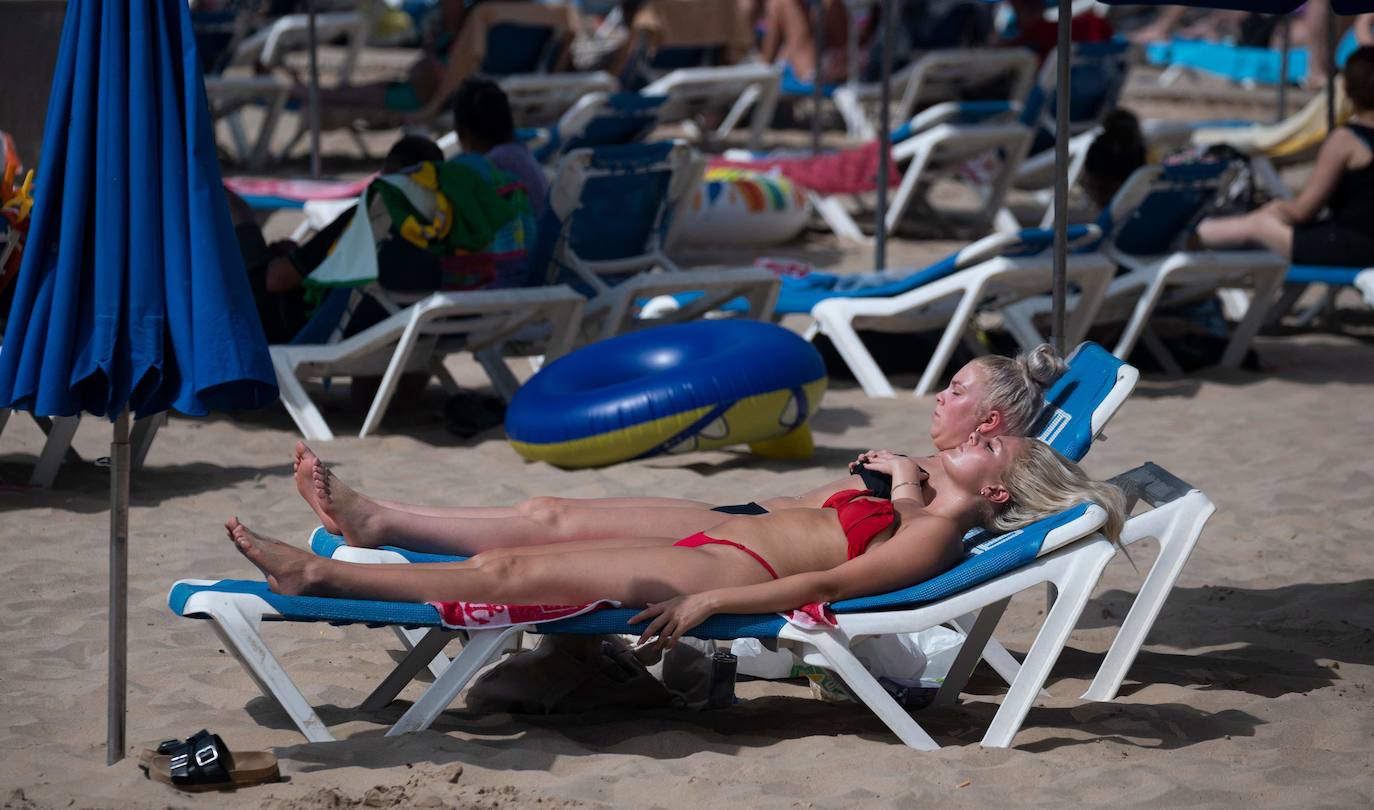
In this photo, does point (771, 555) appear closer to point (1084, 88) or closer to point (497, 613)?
point (497, 613)

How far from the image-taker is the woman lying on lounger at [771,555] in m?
3.07

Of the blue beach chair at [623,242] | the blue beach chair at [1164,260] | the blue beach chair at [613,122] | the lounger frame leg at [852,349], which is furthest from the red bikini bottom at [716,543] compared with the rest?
the blue beach chair at [613,122]

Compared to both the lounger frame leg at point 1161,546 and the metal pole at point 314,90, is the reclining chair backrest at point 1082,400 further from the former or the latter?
the metal pole at point 314,90

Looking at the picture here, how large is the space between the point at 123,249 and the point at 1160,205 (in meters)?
5.09

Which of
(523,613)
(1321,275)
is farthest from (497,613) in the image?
(1321,275)

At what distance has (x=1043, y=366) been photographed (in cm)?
374

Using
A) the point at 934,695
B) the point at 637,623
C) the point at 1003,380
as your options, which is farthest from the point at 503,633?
the point at 1003,380

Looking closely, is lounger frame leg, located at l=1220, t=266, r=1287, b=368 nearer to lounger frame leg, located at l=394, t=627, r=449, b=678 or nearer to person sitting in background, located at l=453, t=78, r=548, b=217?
person sitting in background, located at l=453, t=78, r=548, b=217

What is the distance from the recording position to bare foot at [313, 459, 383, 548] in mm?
3391

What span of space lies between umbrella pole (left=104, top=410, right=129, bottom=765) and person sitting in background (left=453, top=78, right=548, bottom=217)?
3485mm

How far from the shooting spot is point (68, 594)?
4.02 metres

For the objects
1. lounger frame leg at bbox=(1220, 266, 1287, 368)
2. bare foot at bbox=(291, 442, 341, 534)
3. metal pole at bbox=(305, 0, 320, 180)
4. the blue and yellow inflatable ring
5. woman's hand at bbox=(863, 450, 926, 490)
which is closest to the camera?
bare foot at bbox=(291, 442, 341, 534)

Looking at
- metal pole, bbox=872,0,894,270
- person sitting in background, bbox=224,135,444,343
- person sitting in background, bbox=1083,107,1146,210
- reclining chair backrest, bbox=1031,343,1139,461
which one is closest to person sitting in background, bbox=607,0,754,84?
metal pole, bbox=872,0,894,270

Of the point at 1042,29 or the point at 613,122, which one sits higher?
the point at 613,122
